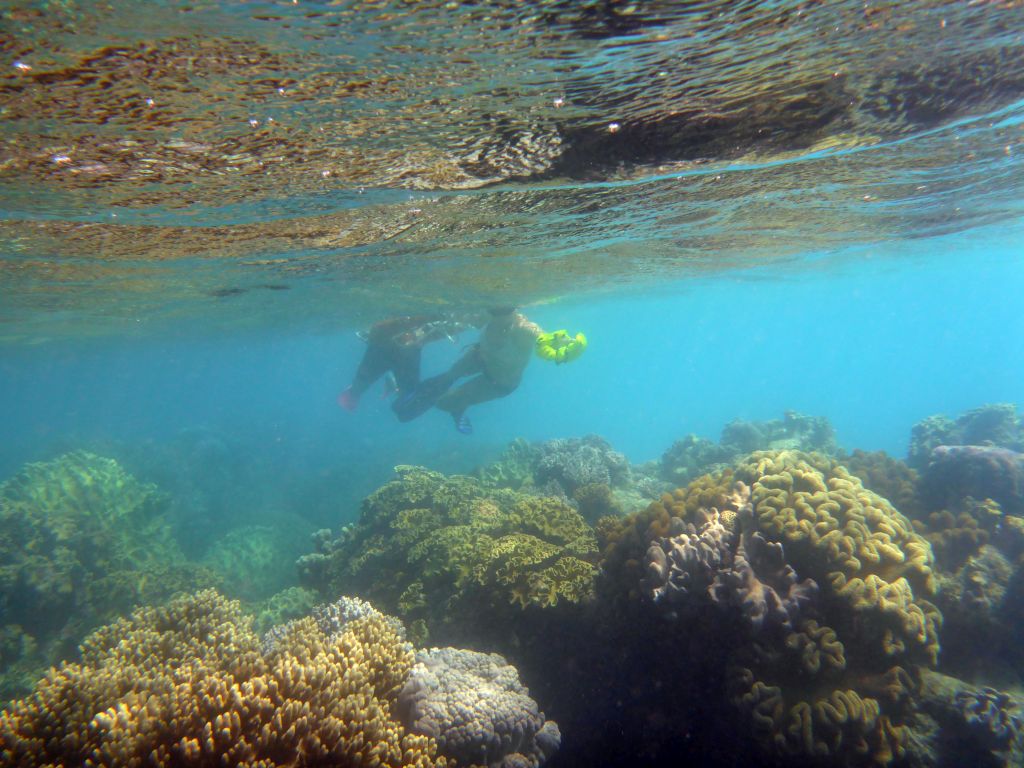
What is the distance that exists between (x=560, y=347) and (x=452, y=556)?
8.56 meters

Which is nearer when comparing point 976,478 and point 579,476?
point 976,478

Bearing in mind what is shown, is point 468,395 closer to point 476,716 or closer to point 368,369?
point 368,369

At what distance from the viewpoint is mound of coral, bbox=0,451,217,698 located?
11484mm

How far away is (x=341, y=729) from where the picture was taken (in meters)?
3.92

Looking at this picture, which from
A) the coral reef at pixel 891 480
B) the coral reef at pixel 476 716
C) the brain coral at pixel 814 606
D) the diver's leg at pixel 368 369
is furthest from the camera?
the diver's leg at pixel 368 369

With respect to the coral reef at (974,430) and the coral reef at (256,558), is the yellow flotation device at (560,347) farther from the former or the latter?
the coral reef at (256,558)

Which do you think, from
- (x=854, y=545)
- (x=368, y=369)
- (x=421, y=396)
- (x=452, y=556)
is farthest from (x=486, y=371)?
(x=854, y=545)

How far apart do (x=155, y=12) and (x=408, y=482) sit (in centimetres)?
1032

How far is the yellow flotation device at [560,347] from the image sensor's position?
1493 cm

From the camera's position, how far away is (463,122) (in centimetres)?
651

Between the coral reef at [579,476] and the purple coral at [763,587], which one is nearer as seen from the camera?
the purple coral at [763,587]

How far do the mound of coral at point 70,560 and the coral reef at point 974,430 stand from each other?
2271 cm

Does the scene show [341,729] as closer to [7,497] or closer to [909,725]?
[909,725]

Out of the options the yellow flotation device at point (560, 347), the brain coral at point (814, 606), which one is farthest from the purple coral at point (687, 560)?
the yellow flotation device at point (560, 347)
